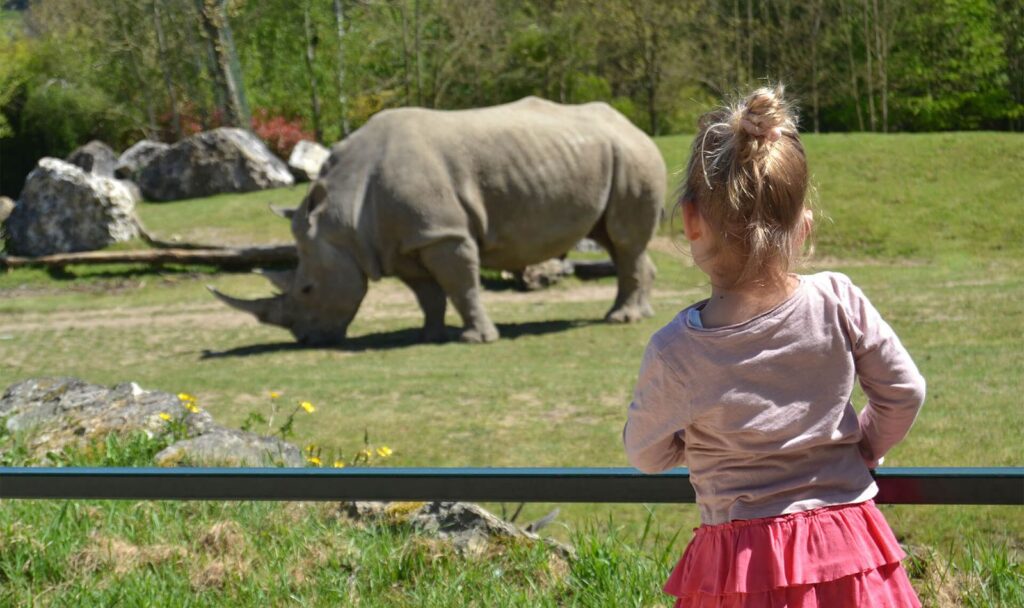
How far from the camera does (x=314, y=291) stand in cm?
1285

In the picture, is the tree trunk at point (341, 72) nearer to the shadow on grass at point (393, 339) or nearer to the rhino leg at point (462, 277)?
the shadow on grass at point (393, 339)

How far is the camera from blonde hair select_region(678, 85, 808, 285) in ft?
7.43

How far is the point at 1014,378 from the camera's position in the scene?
24.3 feet

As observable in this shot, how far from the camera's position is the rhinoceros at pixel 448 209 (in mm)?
12656

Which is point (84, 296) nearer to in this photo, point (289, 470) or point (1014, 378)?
point (1014, 378)

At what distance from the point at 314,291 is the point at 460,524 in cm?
885

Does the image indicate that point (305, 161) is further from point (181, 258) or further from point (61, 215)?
point (181, 258)

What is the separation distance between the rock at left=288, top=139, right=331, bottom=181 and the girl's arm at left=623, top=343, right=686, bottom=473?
22.7 metres

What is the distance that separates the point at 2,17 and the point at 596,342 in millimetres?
27107

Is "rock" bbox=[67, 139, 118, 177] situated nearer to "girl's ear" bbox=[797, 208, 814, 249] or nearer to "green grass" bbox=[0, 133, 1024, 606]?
"green grass" bbox=[0, 133, 1024, 606]

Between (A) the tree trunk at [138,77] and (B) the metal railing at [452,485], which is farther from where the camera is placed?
(A) the tree trunk at [138,77]

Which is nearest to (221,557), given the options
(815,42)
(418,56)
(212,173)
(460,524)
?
(460,524)

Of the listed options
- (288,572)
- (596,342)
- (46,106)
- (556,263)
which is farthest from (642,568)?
(46,106)

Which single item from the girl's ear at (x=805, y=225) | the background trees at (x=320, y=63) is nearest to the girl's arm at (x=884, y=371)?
the girl's ear at (x=805, y=225)
